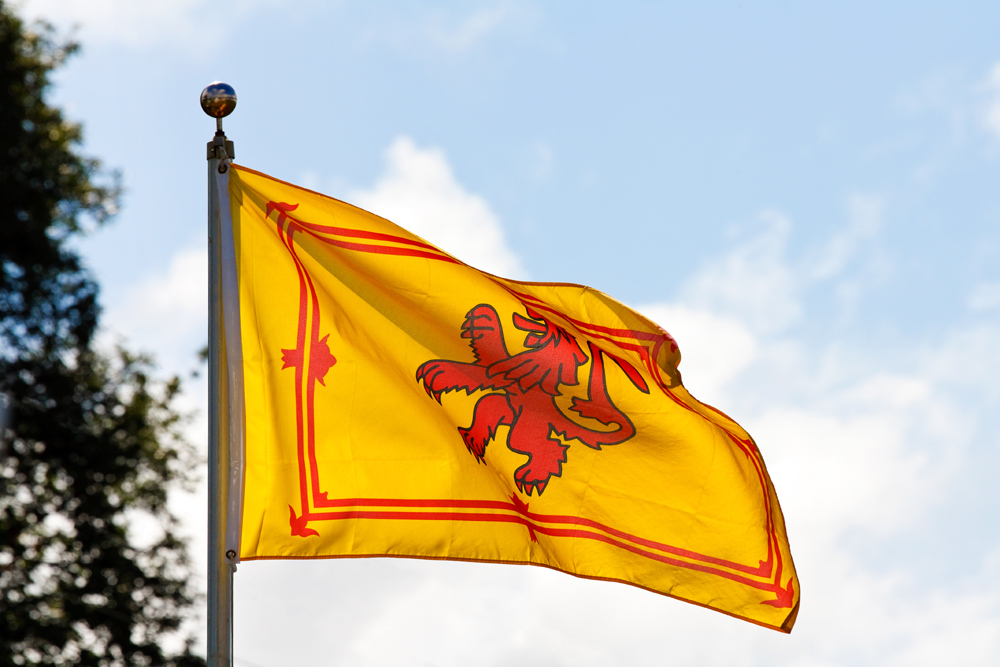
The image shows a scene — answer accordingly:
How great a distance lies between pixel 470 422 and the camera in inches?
238

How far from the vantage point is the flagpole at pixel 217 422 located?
4918 mm

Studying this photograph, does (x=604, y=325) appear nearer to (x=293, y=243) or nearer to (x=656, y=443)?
(x=656, y=443)

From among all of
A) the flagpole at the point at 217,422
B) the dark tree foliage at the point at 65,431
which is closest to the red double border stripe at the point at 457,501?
the flagpole at the point at 217,422

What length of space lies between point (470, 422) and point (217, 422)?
4.27ft

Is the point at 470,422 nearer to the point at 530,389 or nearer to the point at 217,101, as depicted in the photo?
the point at 530,389

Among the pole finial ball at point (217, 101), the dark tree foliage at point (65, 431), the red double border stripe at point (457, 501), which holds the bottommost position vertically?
the red double border stripe at point (457, 501)

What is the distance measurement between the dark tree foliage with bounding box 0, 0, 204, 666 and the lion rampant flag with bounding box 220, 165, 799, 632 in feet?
50.7

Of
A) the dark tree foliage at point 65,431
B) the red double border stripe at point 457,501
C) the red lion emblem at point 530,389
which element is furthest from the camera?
the dark tree foliage at point 65,431

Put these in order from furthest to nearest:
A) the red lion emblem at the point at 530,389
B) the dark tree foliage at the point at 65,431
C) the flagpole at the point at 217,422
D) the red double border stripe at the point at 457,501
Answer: the dark tree foliage at the point at 65,431
the red lion emblem at the point at 530,389
the red double border stripe at the point at 457,501
the flagpole at the point at 217,422

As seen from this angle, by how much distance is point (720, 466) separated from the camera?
620 centimetres

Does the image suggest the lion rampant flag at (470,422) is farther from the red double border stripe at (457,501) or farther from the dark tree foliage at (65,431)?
the dark tree foliage at (65,431)

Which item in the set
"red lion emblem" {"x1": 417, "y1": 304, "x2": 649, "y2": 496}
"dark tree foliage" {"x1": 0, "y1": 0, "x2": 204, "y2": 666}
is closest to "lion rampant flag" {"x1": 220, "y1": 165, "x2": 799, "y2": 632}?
"red lion emblem" {"x1": 417, "y1": 304, "x2": 649, "y2": 496}

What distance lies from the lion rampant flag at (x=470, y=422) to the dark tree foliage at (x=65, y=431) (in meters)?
15.5

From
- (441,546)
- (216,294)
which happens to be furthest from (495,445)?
(216,294)
